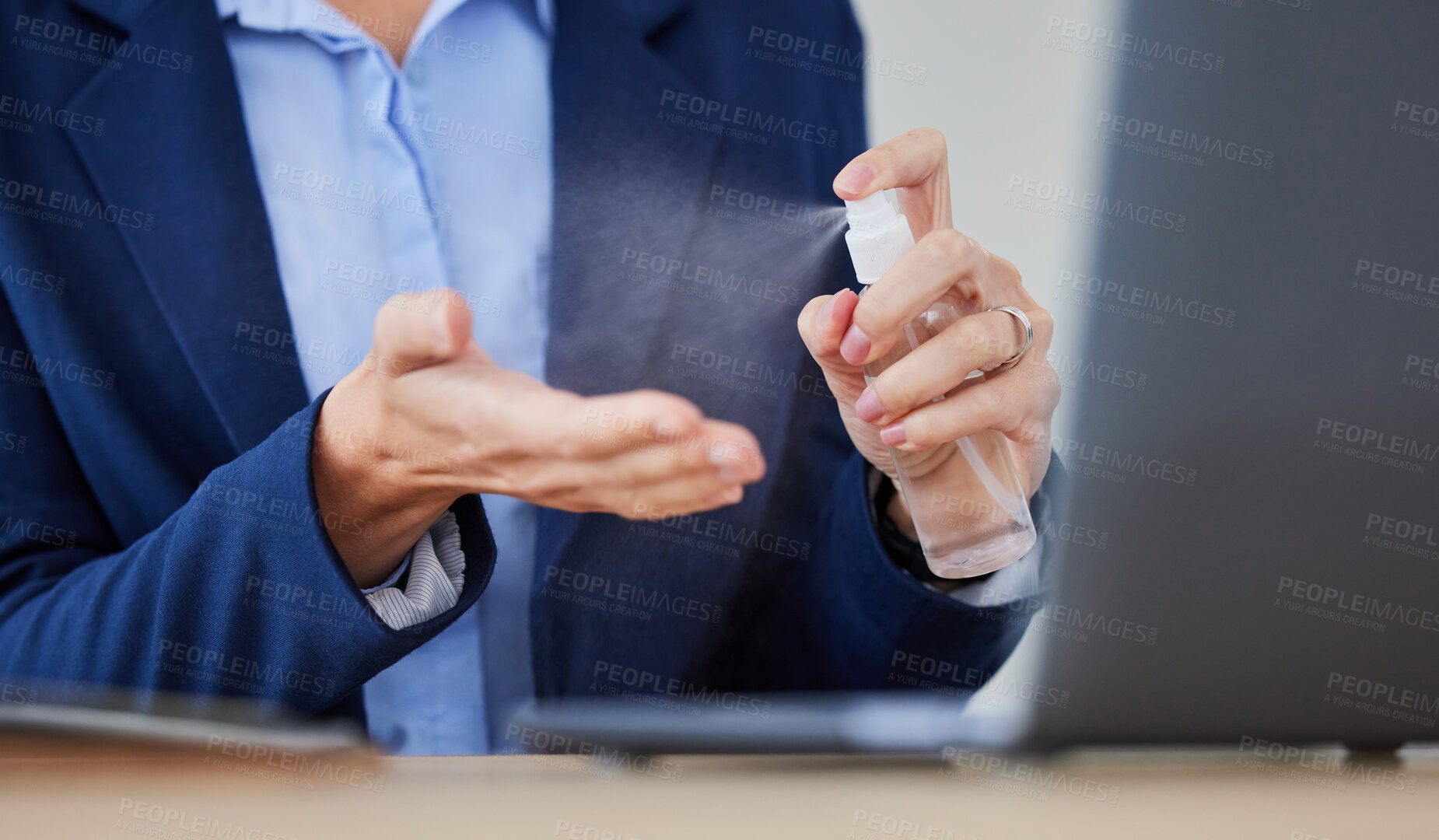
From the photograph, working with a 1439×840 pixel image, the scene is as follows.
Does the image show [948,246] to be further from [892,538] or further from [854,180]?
[892,538]

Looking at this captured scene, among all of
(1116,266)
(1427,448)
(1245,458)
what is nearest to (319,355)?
(1116,266)

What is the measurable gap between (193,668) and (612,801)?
1.23 feet

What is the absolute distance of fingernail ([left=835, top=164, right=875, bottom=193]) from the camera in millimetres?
577

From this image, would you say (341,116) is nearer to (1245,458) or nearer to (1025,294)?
(1025,294)

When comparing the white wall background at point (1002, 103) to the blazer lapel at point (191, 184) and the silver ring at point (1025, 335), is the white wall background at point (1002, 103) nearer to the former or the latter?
the silver ring at point (1025, 335)

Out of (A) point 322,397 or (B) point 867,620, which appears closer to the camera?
(A) point 322,397

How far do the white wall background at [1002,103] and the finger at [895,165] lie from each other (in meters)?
0.15

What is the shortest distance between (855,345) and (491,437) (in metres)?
0.25

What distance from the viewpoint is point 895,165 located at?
642 mm

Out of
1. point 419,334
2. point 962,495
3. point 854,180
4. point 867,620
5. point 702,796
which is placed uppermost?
point 854,180

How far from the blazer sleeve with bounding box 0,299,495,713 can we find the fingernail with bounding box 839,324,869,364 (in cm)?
32

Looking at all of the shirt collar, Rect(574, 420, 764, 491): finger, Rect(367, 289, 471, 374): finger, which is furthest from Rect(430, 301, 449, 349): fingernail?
the shirt collar

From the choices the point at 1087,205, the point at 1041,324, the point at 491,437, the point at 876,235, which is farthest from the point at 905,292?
the point at 1087,205

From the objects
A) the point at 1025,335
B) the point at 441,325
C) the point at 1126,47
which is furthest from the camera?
the point at 1126,47
